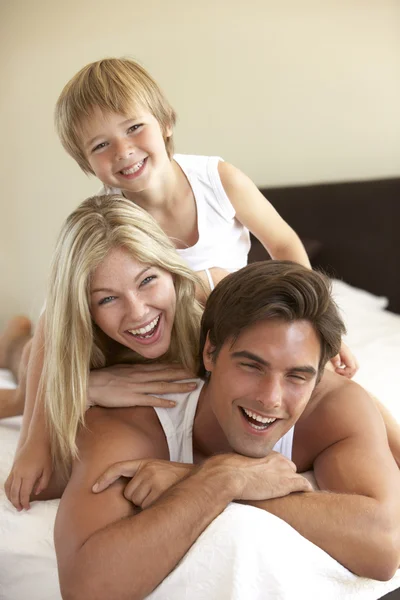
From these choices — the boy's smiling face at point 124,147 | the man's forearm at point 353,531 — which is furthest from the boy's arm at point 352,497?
the boy's smiling face at point 124,147

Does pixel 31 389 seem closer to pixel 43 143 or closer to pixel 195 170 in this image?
pixel 195 170

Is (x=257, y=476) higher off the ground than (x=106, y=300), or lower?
lower

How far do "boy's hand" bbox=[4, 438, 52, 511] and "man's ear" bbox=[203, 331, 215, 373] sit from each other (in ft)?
1.25

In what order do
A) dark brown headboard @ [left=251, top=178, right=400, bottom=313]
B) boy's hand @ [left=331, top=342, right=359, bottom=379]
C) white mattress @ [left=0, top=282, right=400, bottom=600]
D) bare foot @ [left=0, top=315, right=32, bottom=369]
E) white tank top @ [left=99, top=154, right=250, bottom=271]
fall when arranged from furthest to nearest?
dark brown headboard @ [left=251, top=178, right=400, bottom=313] < bare foot @ [left=0, top=315, right=32, bottom=369] < white tank top @ [left=99, top=154, right=250, bottom=271] < boy's hand @ [left=331, top=342, right=359, bottom=379] < white mattress @ [left=0, top=282, right=400, bottom=600]

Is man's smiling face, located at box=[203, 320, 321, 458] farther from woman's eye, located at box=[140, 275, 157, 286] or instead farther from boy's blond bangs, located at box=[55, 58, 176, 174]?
boy's blond bangs, located at box=[55, 58, 176, 174]

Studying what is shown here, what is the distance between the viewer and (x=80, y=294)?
1.38m

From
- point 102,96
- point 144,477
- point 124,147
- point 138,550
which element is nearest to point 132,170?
point 124,147

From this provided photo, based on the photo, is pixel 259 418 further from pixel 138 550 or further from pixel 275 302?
pixel 138 550

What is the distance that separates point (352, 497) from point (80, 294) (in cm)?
61

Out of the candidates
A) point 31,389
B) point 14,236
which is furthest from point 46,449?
point 14,236

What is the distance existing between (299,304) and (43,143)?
5.06 feet

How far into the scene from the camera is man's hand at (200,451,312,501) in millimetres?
1255

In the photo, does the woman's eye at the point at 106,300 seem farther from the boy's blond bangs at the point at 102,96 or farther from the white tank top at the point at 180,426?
the boy's blond bangs at the point at 102,96

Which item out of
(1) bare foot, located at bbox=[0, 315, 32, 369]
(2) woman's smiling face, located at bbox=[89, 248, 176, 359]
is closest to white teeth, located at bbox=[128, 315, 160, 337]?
(2) woman's smiling face, located at bbox=[89, 248, 176, 359]
